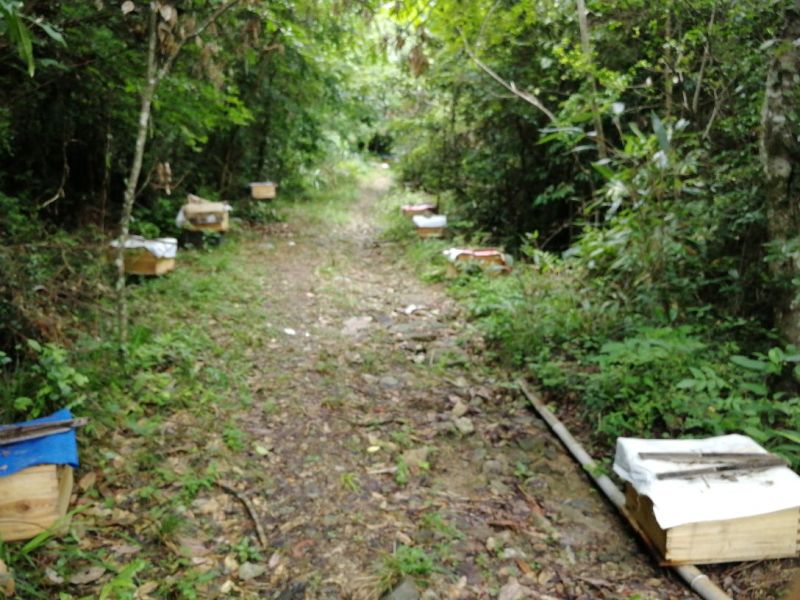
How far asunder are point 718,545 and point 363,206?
1391 cm

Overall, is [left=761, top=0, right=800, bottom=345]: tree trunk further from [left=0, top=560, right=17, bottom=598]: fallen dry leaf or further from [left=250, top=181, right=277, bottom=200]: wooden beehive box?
[left=250, top=181, right=277, bottom=200]: wooden beehive box

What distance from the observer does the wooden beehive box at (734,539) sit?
2.61m

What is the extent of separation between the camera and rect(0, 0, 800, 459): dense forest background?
3729 mm

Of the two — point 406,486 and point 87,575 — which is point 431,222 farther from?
point 87,575

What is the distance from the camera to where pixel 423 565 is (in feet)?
8.89

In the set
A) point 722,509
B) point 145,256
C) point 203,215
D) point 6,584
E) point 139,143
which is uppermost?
point 139,143

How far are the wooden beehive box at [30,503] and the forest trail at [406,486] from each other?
715 mm

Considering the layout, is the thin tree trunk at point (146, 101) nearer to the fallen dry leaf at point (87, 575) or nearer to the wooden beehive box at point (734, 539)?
the fallen dry leaf at point (87, 575)

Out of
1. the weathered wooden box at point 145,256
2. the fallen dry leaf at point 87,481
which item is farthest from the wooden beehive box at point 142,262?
the fallen dry leaf at point 87,481

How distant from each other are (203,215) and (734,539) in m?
7.93

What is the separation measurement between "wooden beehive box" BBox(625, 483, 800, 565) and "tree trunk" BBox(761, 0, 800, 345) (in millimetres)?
1595

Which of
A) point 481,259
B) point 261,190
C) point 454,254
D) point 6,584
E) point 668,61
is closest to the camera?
point 6,584

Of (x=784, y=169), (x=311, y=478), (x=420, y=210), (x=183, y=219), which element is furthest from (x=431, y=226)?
(x=311, y=478)

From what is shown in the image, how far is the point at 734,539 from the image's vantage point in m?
2.63
